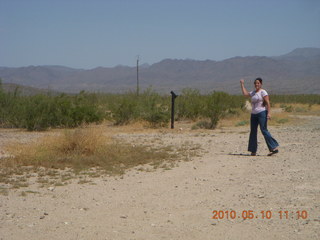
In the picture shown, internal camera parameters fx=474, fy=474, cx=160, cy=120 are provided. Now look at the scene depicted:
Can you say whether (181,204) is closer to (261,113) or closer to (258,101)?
(261,113)

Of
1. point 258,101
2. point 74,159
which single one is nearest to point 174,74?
point 258,101

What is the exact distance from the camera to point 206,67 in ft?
585

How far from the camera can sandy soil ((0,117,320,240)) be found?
19.3 ft

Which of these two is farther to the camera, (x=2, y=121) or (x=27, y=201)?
(x=2, y=121)

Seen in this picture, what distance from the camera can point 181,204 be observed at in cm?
723

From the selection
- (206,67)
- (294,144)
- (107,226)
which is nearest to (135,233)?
(107,226)

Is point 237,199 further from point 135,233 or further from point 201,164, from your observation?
point 201,164

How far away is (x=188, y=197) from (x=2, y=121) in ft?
50.6
